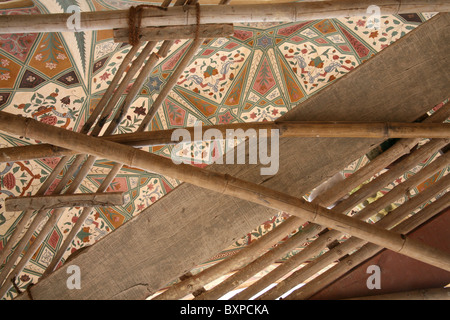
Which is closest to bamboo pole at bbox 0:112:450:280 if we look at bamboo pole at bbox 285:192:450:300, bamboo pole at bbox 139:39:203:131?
bamboo pole at bbox 285:192:450:300

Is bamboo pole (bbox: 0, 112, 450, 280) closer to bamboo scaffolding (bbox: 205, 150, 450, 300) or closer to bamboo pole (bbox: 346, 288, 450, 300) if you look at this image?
bamboo pole (bbox: 346, 288, 450, 300)

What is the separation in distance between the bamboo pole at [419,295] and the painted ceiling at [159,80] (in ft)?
14.2

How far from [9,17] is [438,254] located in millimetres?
3012

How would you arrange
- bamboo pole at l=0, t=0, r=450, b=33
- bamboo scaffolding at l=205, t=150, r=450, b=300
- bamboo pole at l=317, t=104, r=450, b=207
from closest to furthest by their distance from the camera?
bamboo pole at l=0, t=0, r=450, b=33, bamboo pole at l=317, t=104, r=450, b=207, bamboo scaffolding at l=205, t=150, r=450, b=300

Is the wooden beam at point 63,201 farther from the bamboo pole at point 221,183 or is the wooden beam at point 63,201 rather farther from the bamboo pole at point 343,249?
the bamboo pole at point 343,249

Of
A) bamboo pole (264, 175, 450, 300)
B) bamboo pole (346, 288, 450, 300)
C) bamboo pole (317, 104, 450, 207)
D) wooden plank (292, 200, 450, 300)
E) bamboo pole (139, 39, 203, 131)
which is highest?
bamboo pole (139, 39, 203, 131)

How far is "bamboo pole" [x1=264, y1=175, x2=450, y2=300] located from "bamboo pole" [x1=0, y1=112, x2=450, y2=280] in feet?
2.09

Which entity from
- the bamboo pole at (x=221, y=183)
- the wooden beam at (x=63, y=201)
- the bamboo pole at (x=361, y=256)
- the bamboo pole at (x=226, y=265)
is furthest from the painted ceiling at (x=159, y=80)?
the bamboo pole at (x=361, y=256)

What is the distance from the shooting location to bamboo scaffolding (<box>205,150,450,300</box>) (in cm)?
379

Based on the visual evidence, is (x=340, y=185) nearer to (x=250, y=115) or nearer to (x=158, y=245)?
(x=158, y=245)

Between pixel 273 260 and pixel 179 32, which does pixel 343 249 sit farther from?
pixel 179 32

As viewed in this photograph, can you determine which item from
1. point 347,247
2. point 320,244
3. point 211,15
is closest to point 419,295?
point 347,247

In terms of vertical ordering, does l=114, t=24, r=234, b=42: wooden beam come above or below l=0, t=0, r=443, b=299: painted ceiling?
below

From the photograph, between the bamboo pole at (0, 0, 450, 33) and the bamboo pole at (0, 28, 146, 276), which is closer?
the bamboo pole at (0, 0, 450, 33)
